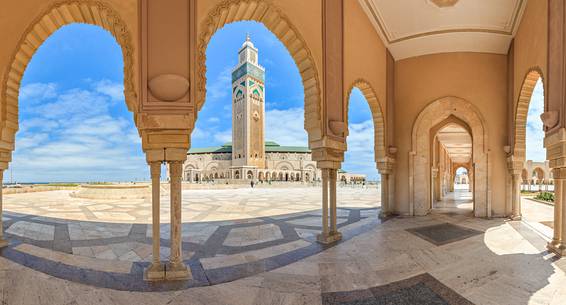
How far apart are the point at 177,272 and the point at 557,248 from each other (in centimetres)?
622

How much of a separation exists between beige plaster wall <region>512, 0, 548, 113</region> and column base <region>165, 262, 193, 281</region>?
7.29m

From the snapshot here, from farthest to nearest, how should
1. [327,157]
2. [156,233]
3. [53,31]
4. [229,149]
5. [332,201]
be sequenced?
1. [229,149]
2. [332,201]
3. [327,157]
4. [53,31]
5. [156,233]

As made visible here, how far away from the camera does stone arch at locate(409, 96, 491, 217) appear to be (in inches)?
320

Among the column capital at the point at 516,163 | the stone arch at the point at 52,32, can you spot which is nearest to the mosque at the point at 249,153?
the column capital at the point at 516,163

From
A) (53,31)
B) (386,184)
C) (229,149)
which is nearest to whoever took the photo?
(53,31)

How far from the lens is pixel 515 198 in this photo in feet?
25.7

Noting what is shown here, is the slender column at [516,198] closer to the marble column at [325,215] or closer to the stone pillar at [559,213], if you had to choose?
Answer: the stone pillar at [559,213]

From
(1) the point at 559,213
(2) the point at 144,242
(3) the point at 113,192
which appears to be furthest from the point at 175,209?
(3) the point at 113,192

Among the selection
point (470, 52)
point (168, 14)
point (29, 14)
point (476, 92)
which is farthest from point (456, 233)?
point (29, 14)

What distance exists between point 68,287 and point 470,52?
35.6 feet

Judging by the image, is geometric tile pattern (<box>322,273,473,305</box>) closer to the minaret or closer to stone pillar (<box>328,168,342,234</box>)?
stone pillar (<box>328,168,342,234</box>)

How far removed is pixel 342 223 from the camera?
6.90 m

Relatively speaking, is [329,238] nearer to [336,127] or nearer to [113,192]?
[336,127]

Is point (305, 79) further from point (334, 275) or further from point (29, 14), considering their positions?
point (29, 14)
